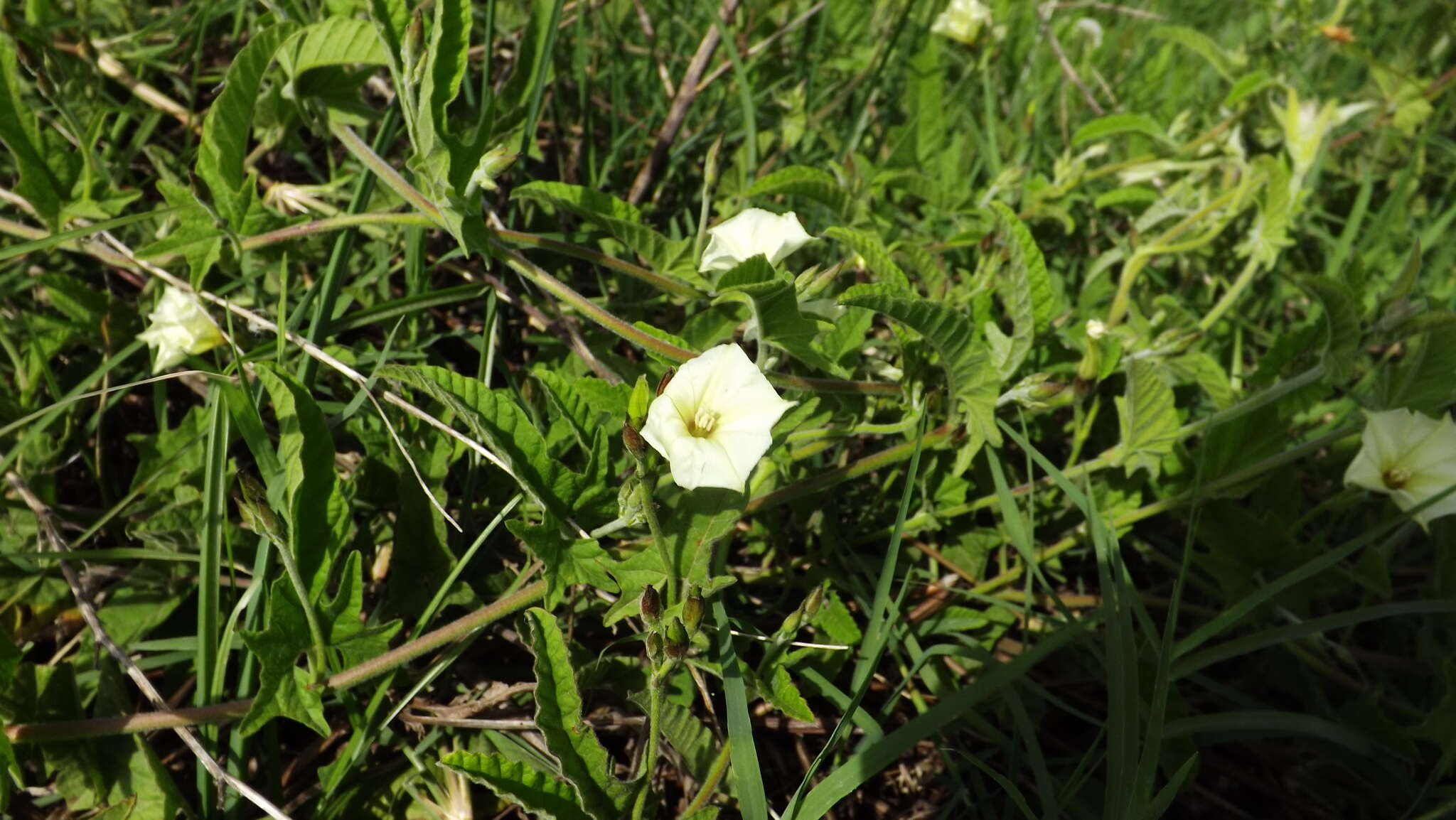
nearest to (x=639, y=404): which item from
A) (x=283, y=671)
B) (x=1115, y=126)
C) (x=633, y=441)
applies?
(x=633, y=441)

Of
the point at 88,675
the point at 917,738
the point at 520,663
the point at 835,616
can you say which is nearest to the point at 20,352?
the point at 88,675

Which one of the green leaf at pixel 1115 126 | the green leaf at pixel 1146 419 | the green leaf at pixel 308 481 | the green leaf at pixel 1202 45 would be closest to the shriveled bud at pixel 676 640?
the green leaf at pixel 308 481

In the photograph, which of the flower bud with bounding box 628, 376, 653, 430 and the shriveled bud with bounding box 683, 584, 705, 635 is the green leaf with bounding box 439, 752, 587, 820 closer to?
the shriveled bud with bounding box 683, 584, 705, 635

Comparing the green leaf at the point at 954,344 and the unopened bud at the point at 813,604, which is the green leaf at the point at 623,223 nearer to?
the green leaf at the point at 954,344

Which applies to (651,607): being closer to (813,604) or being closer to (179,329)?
(813,604)

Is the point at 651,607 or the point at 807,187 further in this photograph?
the point at 807,187

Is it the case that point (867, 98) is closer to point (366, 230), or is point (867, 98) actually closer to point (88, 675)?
point (366, 230)
